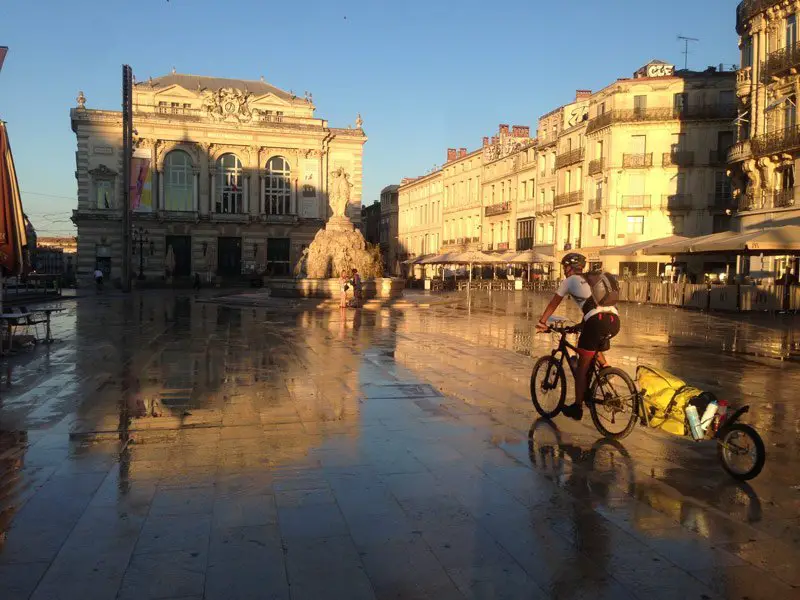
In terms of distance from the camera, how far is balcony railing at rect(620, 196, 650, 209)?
47.0m

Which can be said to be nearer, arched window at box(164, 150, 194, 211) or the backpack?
the backpack

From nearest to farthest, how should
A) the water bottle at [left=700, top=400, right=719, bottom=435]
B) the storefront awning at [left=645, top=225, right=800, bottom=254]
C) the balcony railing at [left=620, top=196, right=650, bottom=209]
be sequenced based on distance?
the water bottle at [left=700, top=400, right=719, bottom=435], the storefront awning at [left=645, top=225, right=800, bottom=254], the balcony railing at [left=620, top=196, right=650, bottom=209]

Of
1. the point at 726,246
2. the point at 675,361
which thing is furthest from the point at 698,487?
the point at 726,246

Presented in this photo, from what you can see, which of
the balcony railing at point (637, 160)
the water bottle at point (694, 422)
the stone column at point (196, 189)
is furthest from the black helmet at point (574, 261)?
the stone column at point (196, 189)

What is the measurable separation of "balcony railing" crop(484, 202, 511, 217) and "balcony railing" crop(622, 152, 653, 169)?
17.9m

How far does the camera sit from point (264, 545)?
404cm

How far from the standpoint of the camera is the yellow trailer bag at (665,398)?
19.4ft

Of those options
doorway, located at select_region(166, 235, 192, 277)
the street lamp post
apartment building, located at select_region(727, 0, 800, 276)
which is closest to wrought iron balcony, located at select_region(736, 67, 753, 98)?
apartment building, located at select_region(727, 0, 800, 276)

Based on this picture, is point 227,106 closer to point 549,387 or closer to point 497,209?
point 497,209

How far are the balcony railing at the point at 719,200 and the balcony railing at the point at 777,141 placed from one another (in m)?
14.7

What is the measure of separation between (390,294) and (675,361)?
2095 cm

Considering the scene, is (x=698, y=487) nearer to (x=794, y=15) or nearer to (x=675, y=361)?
(x=675, y=361)

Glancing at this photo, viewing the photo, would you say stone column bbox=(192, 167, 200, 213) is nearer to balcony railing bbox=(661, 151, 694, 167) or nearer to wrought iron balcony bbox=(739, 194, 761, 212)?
balcony railing bbox=(661, 151, 694, 167)

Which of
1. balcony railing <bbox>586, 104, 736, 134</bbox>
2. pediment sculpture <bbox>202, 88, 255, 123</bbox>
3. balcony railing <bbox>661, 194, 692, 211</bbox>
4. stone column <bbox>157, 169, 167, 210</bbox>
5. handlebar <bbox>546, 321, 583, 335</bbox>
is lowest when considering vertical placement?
handlebar <bbox>546, 321, 583, 335</bbox>
